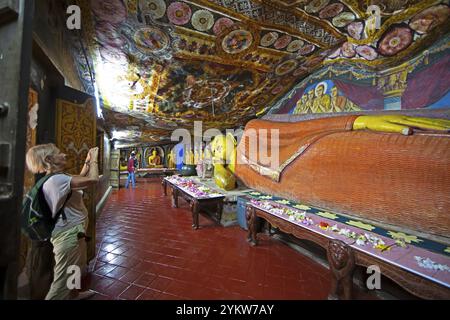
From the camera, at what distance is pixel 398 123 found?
2.23m

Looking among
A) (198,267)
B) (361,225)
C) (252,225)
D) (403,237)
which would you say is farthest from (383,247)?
(198,267)

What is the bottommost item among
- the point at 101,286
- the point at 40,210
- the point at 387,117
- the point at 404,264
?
the point at 101,286

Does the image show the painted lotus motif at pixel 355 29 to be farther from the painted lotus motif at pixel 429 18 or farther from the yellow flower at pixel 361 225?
the yellow flower at pixel 361 225

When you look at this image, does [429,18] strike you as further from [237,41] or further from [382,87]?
[237,41]

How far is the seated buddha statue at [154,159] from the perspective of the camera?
52.1 ft

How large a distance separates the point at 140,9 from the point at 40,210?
3279mm

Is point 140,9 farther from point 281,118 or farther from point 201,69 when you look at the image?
point 281,118

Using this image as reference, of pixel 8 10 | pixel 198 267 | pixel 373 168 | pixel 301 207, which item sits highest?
pixel 8 10

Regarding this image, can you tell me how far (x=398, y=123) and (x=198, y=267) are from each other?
10.1 feet

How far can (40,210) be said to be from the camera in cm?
143

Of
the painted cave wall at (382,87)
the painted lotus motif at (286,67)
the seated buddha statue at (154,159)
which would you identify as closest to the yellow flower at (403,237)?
the painted cave wall at (382,87)

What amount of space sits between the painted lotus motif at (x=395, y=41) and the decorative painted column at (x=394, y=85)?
0.34 metres

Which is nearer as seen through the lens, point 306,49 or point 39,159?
point 39,159

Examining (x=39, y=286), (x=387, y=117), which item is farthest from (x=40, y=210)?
(x=387, y=117)
